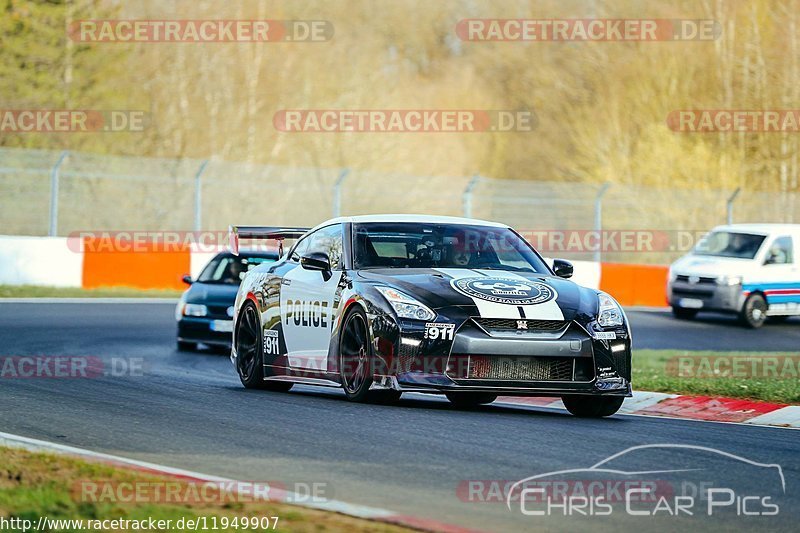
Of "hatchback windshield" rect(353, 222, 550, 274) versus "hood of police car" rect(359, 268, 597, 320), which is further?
"hatchback windshield" rect(353, 222, 550, 274)

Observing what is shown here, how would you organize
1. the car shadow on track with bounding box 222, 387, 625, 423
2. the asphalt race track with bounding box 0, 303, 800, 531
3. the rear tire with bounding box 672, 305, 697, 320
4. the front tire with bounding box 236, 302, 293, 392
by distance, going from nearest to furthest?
the asphalt race track with bounding box 0, 303, 800, 531 < the car shadow on track with bounding box 222, 387, 625, 423 < the front tire with bounding box 236, 302, 293, 392 < the rear tire with bounding box 672, 305, 697, 320

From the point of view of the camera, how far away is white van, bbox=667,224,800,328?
24812 mm

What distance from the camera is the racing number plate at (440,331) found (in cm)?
959

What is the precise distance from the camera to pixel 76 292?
2561 centimetres

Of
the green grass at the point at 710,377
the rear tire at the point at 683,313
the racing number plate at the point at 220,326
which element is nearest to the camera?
the green grass at the point at 710,377

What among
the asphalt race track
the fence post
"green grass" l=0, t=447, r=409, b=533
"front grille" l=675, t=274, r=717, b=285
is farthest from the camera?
the fence post

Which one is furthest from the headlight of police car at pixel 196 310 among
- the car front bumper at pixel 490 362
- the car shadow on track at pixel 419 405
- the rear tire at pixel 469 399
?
the car front bumper at pixel 490 362

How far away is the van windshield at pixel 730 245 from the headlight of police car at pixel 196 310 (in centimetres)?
1173

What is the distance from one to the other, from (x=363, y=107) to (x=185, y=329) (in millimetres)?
35945

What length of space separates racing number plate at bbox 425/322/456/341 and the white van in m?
16.0

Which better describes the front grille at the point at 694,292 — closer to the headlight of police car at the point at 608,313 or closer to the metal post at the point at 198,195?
the metal post at the point at 198,195

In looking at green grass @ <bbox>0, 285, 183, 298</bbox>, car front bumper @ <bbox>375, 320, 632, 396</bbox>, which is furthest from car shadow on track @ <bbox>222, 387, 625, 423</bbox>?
green grass @ <bbox>0, 285, 183, 298</bbox>

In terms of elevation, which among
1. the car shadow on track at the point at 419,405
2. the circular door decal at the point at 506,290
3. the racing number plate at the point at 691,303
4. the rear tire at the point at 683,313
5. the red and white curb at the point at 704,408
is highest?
the circular door decal at the point at 506,290

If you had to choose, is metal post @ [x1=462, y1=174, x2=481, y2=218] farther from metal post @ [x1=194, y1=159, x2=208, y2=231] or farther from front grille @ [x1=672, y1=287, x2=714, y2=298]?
metal post @ [x1=194, y1=159, x2=208, y2=231]
